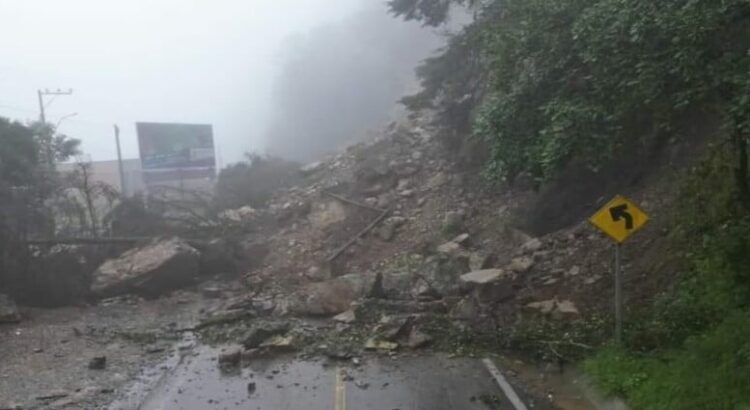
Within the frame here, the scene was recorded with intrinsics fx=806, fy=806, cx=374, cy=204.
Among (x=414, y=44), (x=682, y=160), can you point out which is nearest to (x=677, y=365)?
(x=682, y=160)

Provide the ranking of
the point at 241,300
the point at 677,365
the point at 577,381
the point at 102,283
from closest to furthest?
the point at 677,365 → the point at 577,381 → the point at 241,300 → the point at 102,283

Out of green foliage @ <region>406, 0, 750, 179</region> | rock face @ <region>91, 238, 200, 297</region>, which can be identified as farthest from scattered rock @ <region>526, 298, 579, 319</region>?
rock face @ <region>91, 238, 200, 297</region>

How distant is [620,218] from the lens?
34.4 feet

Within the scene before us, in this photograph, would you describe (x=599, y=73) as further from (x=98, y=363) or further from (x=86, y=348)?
(x=86, y=348)

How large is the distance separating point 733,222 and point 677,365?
13.1 feet

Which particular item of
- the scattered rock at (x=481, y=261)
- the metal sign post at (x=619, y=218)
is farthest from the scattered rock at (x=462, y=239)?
the metal sign post at (x=619, y=218)

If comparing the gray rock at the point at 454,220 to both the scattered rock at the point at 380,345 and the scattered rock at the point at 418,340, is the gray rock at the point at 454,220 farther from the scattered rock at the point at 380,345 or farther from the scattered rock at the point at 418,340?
the scattered rock at the point at 380,345

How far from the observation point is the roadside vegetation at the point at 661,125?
27.7 feet

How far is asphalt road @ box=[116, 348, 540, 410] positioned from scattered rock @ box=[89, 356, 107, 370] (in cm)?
121

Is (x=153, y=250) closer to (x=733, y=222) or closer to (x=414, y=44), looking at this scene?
(x=733, y=222)

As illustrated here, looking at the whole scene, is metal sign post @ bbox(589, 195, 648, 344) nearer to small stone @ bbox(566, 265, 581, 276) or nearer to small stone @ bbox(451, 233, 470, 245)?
small stone @ bbox(566, 265, 581, 276)

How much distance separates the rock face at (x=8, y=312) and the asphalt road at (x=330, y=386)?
598 cm

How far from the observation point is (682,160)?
56.3 feet

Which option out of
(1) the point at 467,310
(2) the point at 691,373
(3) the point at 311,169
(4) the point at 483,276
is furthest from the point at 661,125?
(3) the point at 311,169
